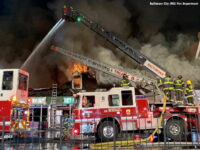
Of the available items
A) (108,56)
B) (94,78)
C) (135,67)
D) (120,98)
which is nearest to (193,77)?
(135,67)

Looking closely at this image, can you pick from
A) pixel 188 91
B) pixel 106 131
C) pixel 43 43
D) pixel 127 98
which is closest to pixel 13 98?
pixel 106 131

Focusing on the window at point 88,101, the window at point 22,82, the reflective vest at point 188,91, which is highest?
the window at point 22,82

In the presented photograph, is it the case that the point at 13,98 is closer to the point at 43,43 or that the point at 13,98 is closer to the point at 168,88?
the point at 168,88

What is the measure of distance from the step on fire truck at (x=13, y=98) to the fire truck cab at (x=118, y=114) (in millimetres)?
3353

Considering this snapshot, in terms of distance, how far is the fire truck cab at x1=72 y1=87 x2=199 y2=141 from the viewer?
25.9ft

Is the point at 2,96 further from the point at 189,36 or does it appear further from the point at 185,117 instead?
the point at 189,36

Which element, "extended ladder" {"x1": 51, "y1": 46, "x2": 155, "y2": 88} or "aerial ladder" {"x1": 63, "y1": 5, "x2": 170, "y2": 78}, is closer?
"aerial ladder" {"x1": 63, "y1": 5, "x2": 170, "y2": 78}

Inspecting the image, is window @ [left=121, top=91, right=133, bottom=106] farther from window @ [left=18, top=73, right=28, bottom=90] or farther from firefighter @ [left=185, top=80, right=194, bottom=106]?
window @ [left=18, top=73, right=28, bottom=90]

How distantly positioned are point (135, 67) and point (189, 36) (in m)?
7.13

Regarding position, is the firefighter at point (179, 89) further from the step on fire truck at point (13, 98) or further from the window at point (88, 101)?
the step on fire truck at point (13, 98)

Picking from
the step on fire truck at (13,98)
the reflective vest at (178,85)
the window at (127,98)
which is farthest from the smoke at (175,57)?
the step on fire truck at (13,98)

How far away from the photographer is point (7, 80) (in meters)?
9.80

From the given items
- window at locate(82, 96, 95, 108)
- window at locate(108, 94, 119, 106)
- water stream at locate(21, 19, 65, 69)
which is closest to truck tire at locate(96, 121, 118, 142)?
window at locate(108, 94, 119, 106)

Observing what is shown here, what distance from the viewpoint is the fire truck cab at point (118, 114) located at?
7.89m
